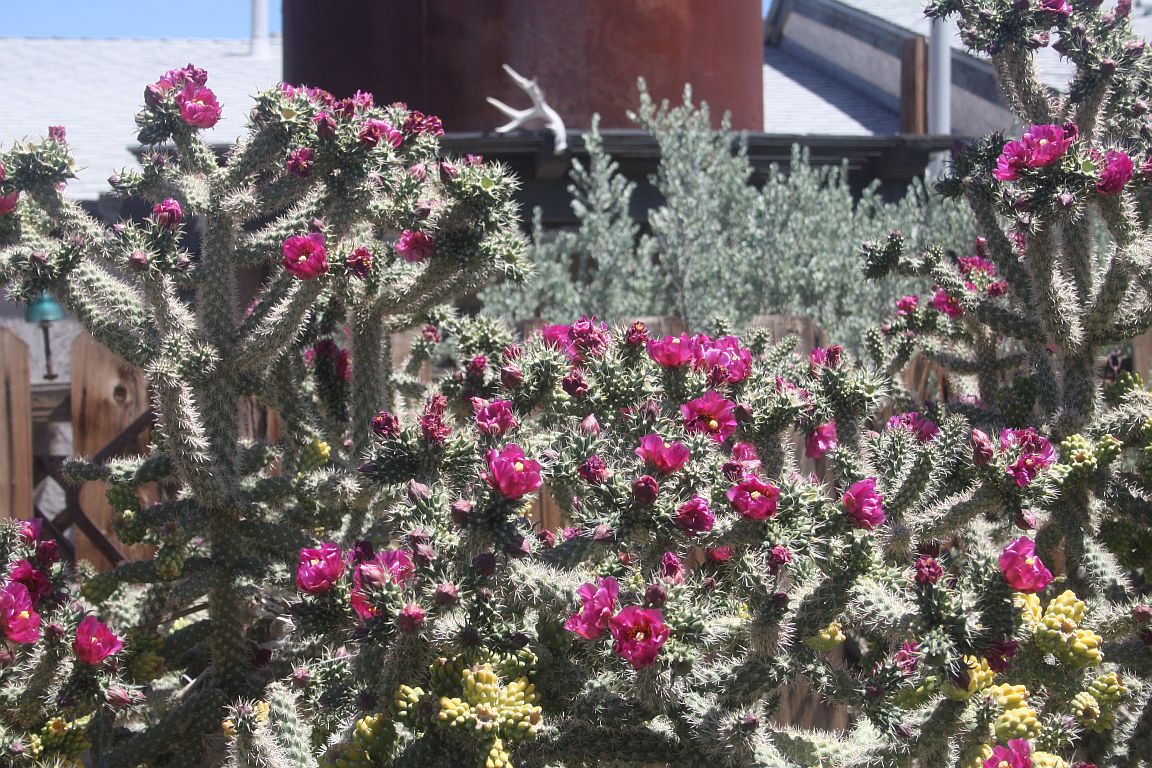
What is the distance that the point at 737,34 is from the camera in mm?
11180

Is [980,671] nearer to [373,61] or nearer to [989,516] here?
→ [989,516]

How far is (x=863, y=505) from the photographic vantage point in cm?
279

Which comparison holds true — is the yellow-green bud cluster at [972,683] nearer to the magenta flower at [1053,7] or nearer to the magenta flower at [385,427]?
the magenta flower at [385,427]

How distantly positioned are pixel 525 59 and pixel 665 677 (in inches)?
332

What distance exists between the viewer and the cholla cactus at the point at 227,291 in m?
3.76

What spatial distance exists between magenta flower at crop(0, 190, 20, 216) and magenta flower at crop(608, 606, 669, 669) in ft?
8.32

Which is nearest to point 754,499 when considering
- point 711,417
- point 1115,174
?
point 711,417

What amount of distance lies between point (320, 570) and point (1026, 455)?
73.1 inches

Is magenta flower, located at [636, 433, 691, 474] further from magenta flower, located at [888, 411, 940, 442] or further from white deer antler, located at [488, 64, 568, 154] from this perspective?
white deer antler, located at [488, 64, 568, 154]

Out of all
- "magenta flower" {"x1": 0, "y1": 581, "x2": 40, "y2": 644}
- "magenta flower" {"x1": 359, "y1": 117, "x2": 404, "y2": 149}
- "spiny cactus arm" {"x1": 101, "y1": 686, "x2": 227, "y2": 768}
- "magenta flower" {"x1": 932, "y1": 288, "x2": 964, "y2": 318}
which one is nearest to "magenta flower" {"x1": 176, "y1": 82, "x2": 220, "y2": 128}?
"magenta flower" {"x1": 359, "y1": 117, "x2": 404, "y2": 149}

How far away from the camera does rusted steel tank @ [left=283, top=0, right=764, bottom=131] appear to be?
1027cm

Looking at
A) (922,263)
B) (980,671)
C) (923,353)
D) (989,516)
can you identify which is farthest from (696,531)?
(923,353)

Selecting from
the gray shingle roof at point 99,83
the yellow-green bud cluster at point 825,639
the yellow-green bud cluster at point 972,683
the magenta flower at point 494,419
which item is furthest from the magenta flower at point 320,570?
the gray shingle roof at point 99,83

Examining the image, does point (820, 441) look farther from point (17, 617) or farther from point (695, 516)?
point (17, 617)
